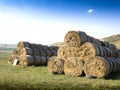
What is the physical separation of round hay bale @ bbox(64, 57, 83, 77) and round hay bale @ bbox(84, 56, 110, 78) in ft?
1.99

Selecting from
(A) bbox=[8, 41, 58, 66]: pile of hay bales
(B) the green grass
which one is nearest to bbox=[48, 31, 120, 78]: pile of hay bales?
(B) the green grass

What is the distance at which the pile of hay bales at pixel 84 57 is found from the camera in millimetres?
17625

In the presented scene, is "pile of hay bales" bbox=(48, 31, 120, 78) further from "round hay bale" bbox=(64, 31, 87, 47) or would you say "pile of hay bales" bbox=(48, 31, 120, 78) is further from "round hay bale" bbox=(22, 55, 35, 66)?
"round hay bale" bbox=(22, 55, 35, 66)

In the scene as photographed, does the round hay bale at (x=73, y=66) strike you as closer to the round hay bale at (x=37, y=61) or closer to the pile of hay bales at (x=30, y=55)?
the pile of hay bales at (x=30, y=55)

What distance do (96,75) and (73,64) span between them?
6.46 feet

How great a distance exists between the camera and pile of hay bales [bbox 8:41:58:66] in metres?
27.7

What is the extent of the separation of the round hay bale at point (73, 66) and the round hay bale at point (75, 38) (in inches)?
51.2

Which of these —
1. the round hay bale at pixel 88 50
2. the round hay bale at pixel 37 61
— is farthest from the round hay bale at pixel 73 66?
the round hay bale at pixel 37 61

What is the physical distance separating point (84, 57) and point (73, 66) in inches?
41.7

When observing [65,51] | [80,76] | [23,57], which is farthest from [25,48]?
[80,76]

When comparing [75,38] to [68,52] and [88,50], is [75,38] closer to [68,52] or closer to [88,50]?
[68,52]

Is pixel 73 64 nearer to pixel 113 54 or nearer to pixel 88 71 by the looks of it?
pixel 88 71

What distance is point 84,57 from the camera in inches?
752

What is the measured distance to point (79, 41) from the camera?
1952 cm
